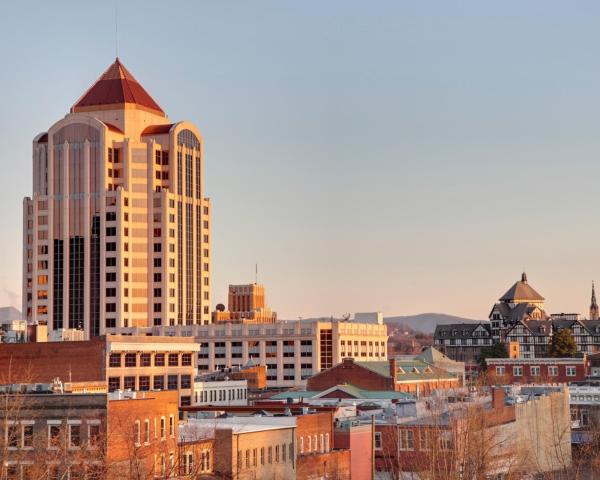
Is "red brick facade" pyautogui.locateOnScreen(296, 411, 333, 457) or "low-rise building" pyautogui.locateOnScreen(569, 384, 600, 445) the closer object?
"red brick facade" pyautogui.locateOnScreen(296, 411, 333, 457)

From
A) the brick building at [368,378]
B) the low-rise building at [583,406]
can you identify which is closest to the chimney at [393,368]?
the brick building at [368,378]

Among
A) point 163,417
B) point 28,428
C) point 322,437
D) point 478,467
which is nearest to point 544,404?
point 322,437

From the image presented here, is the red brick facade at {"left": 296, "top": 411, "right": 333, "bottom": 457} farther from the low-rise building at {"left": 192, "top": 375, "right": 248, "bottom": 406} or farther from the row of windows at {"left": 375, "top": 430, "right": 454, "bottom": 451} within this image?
the low-rise building at {"left": 192, "top": 375, "right": 248, "bottom": 406}

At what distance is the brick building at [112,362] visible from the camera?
13975cm

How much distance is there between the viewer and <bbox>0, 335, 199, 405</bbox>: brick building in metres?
140

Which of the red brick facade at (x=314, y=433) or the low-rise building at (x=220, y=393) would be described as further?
the low-rise building at (x=220, y=393)

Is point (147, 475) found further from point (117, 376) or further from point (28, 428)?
point (117, 376)

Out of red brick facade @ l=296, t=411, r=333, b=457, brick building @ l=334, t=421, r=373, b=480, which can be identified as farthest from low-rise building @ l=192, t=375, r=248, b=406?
red brick facade @ l=296, t=411, r=333, b=457

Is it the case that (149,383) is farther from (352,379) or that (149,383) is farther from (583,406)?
(583,406)

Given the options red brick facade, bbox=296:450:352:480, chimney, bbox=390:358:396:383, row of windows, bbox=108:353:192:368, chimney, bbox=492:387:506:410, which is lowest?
red brick facade, bbox=296:450:352:480

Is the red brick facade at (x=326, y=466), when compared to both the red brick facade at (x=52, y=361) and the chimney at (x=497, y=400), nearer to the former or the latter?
the chimney at (x=497, y=400)

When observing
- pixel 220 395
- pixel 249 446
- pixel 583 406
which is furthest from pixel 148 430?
pixel 583 406

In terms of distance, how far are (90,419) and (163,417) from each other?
7.38m

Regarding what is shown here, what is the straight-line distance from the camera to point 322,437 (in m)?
108
